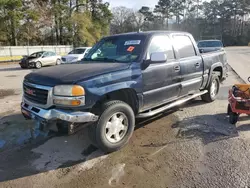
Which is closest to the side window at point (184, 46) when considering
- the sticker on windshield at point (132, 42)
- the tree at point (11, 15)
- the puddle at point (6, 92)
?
the sticker on windshield at point (132, 42)

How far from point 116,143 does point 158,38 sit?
2.21m

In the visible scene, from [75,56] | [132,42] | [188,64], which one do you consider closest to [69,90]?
[132,42]

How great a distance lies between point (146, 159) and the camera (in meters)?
3.79

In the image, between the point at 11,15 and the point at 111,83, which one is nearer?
the point at 111,83

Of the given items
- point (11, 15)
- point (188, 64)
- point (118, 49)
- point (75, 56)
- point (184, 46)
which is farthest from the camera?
point (11, 15)

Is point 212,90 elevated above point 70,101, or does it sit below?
below

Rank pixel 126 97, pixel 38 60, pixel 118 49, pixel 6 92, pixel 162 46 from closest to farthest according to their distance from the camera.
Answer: pixel 126 97 < pixel 118 49 < pixel 162 46 < pixel 6 92 < pixel 38 60

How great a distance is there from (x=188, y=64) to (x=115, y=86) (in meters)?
2.22

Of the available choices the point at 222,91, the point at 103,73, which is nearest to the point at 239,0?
the point at 222,91

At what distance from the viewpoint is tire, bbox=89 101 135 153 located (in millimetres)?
3746

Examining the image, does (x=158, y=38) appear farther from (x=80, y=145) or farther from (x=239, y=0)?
(x=239, y=0)

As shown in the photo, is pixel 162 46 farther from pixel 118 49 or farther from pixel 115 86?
pixel 115 86

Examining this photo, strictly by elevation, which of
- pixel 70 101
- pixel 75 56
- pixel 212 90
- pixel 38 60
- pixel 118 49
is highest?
pixel 118 49

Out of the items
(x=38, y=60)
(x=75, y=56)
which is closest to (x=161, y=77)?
(x=75, y=56)
